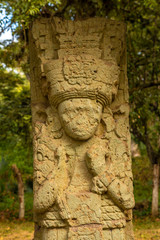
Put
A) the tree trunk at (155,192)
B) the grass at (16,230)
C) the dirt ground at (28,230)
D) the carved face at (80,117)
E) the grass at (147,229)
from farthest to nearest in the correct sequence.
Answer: the tree trunk at (155,192) < the grass at (16,230) < the dirt ground at (28,230) < the grass at (147,229) < the carved face at (80,117)

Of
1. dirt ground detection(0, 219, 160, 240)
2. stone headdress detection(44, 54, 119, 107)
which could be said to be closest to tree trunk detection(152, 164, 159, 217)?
dirt ground detection(0, 219, 160, 240)

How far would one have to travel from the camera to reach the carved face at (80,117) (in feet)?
14.8

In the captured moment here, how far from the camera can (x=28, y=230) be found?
9.16 meters

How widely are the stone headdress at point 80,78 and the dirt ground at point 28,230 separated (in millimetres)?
4507

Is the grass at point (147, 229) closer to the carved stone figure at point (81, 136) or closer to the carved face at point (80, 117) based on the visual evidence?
the carved stone figure at point (81, 136)

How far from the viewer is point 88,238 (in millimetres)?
4293

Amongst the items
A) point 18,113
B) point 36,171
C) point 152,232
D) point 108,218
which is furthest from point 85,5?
point 152,232

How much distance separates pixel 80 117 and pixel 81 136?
0.26 meters

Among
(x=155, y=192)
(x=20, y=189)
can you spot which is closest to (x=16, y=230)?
(x=20, y=189)

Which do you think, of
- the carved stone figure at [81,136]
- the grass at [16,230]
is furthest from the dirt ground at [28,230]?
the carved stone figure at [81,136]

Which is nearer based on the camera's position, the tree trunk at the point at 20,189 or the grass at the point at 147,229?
the grass at the point at 147,229

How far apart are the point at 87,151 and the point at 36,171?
0.75 m

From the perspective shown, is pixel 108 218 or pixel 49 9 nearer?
pixel 108 218

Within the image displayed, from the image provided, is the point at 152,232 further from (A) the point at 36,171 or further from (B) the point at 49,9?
(B) the point at 49,9
